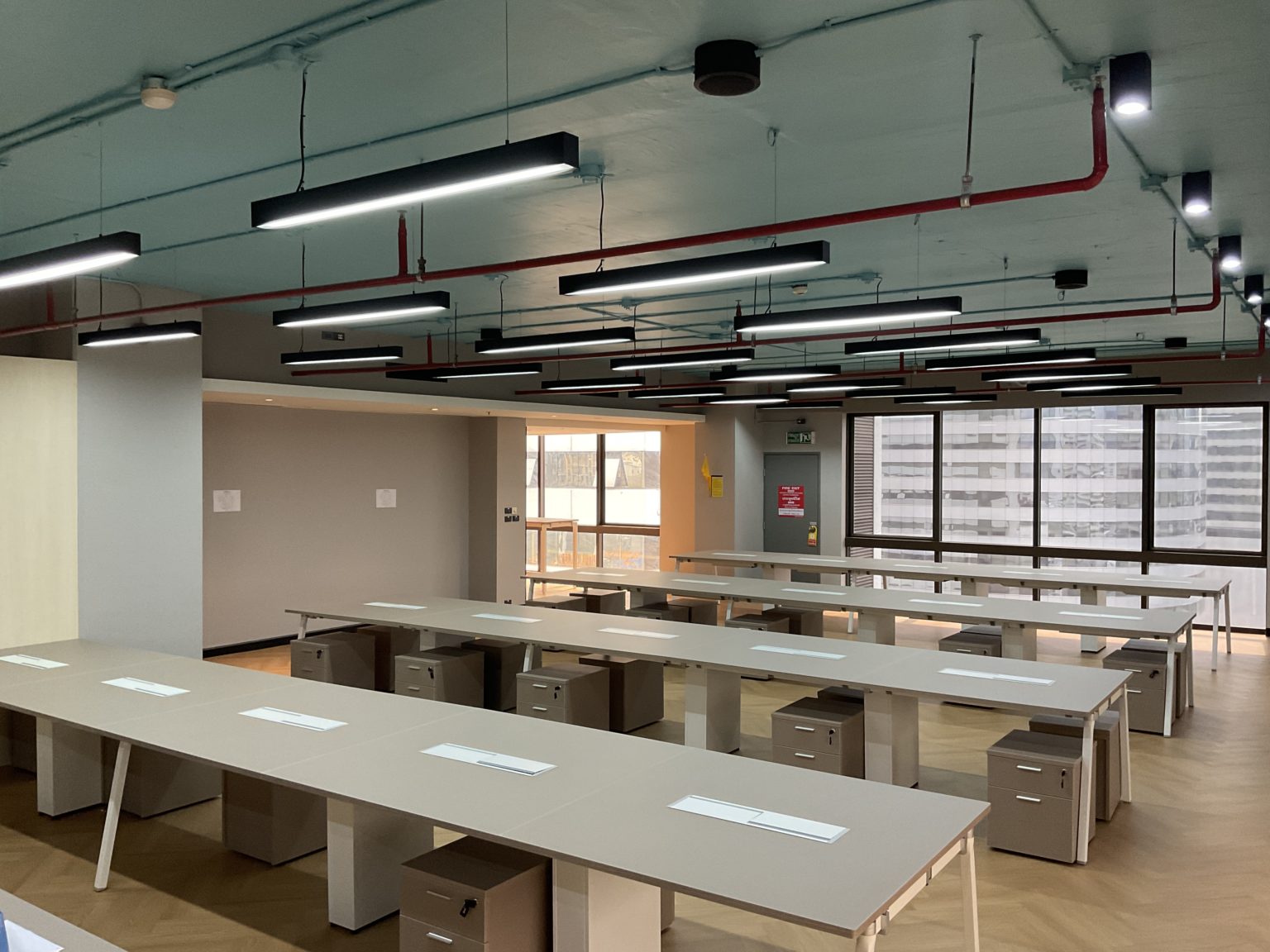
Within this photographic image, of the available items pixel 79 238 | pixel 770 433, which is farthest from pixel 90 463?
pixel 770 433

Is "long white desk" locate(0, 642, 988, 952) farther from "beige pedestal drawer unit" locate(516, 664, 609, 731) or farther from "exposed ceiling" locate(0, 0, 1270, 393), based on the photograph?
"exposed ceiling" locate(0, 0, 1270, 393)

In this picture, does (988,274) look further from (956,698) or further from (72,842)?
(72,842)

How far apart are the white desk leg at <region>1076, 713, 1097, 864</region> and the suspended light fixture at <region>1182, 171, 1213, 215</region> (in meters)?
2.36

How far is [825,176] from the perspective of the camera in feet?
14.8

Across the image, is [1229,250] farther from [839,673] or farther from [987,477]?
[987,477]

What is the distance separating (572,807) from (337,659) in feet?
15.8

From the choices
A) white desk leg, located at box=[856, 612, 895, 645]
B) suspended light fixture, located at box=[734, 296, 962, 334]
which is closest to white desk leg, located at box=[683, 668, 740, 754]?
white desk leg, located at box=[856, 612, 895, 645]

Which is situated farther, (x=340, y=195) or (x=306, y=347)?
(x=306, y=347)

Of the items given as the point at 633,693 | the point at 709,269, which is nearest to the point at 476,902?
the point at 709,269

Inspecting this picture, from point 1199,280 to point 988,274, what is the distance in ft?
5.25

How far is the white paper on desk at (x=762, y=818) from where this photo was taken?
280 cm

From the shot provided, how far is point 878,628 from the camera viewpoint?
776cm

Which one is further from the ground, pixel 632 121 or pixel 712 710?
pixel 632 121

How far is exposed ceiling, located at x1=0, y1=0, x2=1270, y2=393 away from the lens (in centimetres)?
Answer: 291
